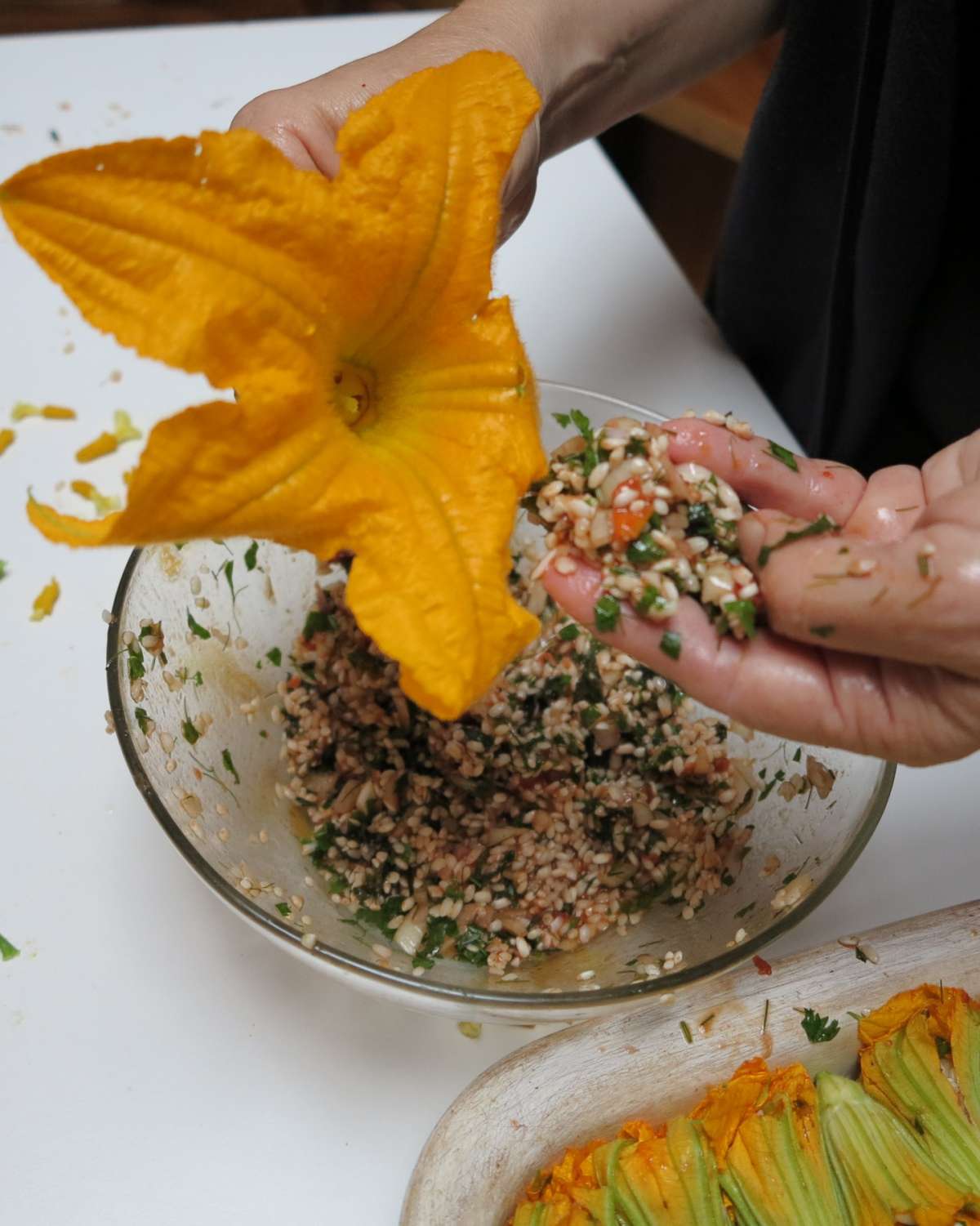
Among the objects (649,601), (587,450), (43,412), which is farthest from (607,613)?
(43,412)

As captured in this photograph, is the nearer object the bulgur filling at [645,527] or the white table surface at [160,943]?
the bulgur filling at [645,527]

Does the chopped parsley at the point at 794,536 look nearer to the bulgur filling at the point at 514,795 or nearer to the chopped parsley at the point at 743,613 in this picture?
the chopped parsley at the point at 743,613

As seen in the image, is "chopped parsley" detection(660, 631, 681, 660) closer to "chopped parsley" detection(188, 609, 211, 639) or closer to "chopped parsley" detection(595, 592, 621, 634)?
"chopped parsley" detection(595, 592, 621, 634)

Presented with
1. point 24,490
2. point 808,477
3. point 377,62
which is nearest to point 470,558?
point 808,477

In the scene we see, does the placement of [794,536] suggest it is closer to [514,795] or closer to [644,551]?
[644,551]

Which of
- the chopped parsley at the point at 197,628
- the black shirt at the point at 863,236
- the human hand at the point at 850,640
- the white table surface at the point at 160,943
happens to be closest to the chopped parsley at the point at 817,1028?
the white table surface at the point at 160,943

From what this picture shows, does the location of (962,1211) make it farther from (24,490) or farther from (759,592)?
(24,490)
